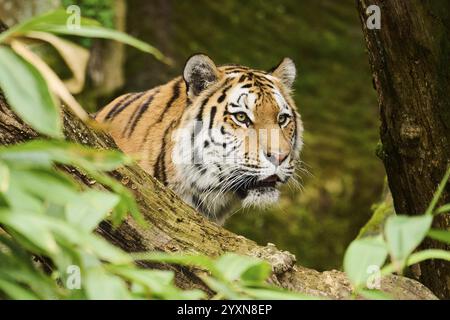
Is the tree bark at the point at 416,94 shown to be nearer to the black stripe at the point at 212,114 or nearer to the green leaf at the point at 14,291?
the black stripe at the point at 212,114

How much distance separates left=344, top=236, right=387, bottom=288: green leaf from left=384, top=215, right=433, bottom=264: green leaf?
2.0 inches

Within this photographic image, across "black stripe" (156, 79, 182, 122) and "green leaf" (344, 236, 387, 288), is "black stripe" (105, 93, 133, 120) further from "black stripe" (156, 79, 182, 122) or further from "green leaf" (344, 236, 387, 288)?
"green leaf" (344, 236, 387, 288)

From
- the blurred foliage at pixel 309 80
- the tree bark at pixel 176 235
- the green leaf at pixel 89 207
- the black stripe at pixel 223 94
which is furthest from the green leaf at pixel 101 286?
the blurred foliage at pixel 309 80

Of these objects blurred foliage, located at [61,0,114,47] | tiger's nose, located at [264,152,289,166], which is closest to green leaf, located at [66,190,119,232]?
tiger's nose, located at [264,152,289,166]

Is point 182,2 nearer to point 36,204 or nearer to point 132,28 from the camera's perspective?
point 132,28

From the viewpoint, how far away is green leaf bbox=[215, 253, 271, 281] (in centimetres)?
155

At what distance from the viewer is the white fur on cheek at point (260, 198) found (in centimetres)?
380

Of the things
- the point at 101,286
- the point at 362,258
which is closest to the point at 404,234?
the point at 362,258

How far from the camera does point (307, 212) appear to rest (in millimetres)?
7078

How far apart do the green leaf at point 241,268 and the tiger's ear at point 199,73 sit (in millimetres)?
2317

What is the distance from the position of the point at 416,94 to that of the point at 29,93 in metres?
1.54

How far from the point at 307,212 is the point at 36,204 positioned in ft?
18.9

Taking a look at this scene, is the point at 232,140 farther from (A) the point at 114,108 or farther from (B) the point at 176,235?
(B) the point at 176,235
